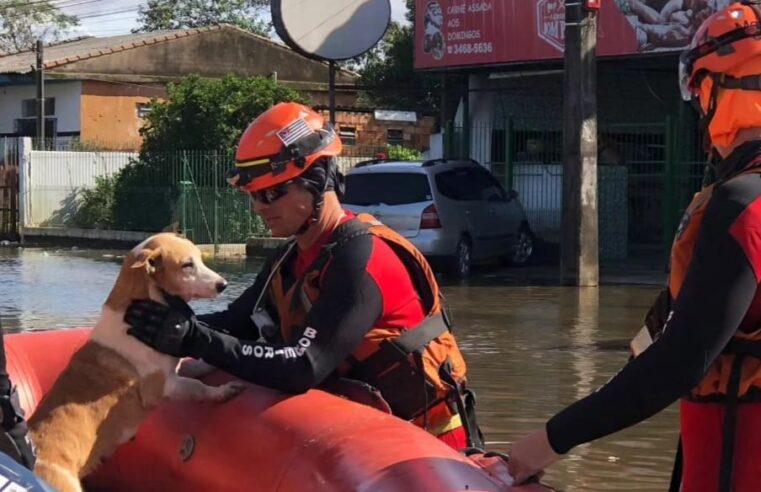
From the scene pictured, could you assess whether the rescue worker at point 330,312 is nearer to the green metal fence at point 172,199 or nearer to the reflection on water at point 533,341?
the reflection on water at point 533,341

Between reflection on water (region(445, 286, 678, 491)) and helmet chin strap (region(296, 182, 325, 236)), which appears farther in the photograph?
reflection on water (region(445, 286, 678, 491))

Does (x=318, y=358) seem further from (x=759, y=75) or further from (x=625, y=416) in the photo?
(x=759, y=75)

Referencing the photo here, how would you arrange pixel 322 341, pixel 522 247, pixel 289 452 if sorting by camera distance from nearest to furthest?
pixel 289 452 → pixel 322 341 → pixel 522 247

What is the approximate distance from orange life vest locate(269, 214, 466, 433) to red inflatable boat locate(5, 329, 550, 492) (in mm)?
257

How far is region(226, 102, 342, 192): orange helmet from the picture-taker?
4.33 meters

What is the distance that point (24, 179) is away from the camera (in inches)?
1280

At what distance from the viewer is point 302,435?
3869 millimetres

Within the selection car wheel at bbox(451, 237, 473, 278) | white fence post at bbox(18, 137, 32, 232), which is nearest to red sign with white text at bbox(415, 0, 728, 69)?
car wheel at bbox(451, 237, 473, 278)

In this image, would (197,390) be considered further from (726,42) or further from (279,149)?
(726,42)

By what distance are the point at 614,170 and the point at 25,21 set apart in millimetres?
51683

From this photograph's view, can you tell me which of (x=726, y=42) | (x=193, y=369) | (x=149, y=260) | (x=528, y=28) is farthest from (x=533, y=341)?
(x=528, y=28)

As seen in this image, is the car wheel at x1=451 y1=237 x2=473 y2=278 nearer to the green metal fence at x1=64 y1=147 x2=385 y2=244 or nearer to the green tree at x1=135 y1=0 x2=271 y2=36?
the green metal fence at x1=64 y1=147 x2=385 y2=244

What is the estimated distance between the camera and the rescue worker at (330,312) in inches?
161

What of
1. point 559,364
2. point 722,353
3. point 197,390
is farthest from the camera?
point 559,364
